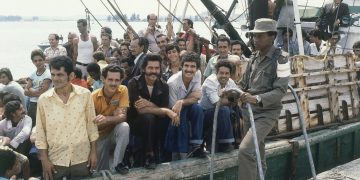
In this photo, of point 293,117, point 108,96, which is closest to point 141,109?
point 108,96

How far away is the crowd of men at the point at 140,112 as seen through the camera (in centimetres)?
433

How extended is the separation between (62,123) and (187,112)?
158 cm

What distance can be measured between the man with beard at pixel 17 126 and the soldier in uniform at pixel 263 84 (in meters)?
2.44

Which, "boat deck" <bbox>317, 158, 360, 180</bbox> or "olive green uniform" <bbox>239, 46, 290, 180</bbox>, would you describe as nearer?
"olive green uniform" <bbox>239, 46, 290, 180</bbox>

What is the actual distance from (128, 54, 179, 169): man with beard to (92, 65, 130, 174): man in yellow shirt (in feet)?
0.69

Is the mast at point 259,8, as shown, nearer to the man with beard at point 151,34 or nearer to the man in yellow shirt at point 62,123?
the man with beard at point 151,34

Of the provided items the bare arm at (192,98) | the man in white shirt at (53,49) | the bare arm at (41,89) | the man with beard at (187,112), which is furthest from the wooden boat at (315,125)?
the man in white shirt at (53,49)

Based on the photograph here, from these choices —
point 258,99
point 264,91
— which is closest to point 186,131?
point 264,91

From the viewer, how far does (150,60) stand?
5199 millimetres

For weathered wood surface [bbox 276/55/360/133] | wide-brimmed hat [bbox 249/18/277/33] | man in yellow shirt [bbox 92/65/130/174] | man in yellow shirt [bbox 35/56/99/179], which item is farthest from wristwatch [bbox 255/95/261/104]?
weathered wood surface [bbox 276/55/360/133]

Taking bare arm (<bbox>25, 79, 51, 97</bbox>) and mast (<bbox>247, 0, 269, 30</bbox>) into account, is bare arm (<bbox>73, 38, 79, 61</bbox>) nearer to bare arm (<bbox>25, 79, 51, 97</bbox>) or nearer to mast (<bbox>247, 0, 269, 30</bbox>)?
bare arm (<bbox>25, 79, 51, 97</bbox>)

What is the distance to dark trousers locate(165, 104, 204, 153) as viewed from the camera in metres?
5.29

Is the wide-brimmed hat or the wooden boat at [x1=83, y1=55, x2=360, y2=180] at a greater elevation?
the wide-brimmed hat

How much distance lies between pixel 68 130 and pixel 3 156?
2.04 ft
